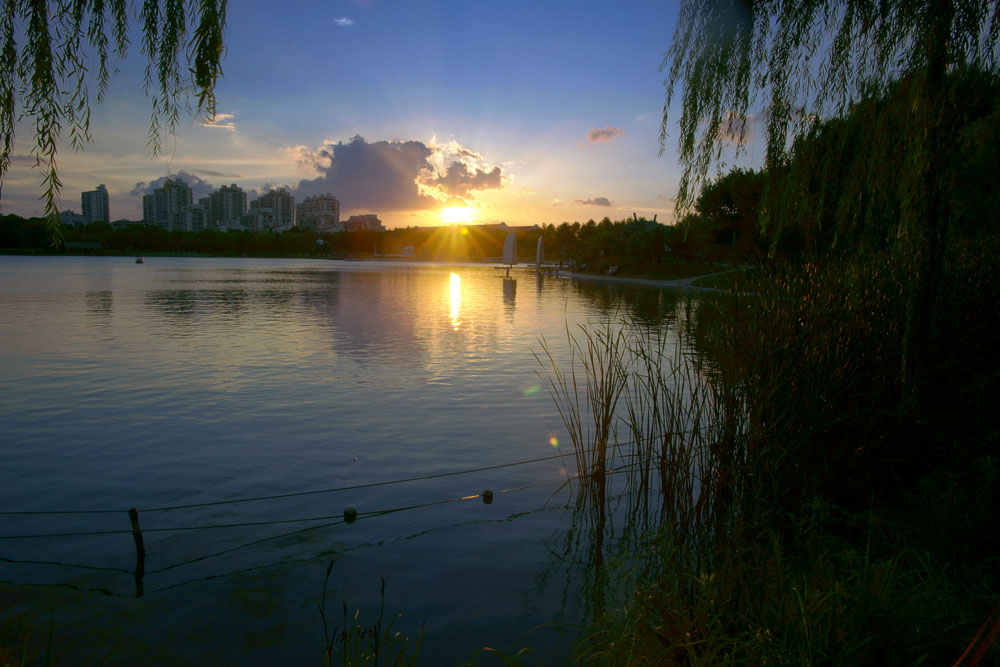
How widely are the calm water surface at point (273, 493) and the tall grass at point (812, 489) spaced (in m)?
1.04

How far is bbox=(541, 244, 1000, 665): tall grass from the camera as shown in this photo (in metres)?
3.23

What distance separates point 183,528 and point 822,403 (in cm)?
566

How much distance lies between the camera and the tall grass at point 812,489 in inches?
127

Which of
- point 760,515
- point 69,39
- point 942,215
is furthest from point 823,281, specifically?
point 69,39

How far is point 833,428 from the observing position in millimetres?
5102

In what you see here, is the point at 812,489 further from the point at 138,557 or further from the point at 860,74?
the point at 138,557

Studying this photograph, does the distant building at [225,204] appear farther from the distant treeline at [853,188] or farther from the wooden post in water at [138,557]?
the wooden post in water at [138,557]

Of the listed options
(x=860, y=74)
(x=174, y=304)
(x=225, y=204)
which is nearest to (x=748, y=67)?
(x=860, y=74)

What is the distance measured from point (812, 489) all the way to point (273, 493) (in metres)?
5.39

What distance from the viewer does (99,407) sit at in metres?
10.1

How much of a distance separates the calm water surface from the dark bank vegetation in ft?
3.57

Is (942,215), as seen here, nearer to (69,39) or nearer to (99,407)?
(69,39)

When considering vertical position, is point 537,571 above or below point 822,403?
below

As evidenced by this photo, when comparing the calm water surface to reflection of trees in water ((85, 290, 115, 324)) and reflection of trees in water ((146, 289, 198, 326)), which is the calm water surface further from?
reflection of trees in water ((85, 290, 115, 324))
